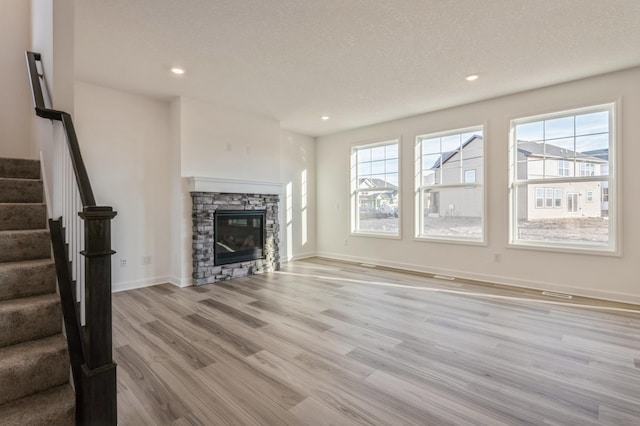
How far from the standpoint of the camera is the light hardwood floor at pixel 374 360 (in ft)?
5.87

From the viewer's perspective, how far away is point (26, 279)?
182 cm

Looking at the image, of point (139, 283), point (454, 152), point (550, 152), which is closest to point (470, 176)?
point (454, 152)

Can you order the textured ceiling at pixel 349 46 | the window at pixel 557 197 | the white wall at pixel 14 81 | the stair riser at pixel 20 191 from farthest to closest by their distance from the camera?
the window at pixel 557 197, the white wall at pixel 14 81, the textured ceiling at pixel 349 46, the stair riser at pixel 20 191

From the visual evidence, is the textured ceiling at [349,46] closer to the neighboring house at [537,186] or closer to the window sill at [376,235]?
the neighboring house at [537,186]

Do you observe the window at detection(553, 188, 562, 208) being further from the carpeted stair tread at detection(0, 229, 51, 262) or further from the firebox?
the carpeted stair tread at detection(0, 229, 51, 262)

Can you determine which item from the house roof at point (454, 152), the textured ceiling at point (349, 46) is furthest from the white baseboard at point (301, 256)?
the house roof at point (454, 152)

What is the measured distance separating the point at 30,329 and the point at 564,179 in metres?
5.44

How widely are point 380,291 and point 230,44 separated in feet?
11.0

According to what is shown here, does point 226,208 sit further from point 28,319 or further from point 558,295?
point 558,295

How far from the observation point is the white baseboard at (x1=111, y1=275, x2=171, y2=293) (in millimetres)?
4250

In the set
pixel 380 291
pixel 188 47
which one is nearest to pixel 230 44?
pixel 188 47

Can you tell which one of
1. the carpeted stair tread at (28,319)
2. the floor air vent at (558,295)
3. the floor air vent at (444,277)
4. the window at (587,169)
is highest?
the window at (587,169)

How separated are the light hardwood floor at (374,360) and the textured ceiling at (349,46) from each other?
2.69m

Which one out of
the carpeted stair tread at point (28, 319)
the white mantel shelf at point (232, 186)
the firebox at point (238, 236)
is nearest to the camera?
the carpeted stair tread at point (28, 319)
